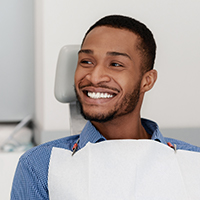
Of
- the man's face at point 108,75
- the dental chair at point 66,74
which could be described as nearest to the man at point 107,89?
the man's face at point 108,75

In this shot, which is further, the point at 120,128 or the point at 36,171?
the point at 120,128

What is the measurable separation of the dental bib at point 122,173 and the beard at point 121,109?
0.23ft

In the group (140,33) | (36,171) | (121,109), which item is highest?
(140,33)

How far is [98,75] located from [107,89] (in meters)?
0.04

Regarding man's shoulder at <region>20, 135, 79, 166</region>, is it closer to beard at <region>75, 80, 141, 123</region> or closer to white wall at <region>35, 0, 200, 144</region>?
beard at <region>75, 80, 141, 123</region>

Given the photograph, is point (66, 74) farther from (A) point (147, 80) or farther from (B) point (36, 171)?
(B) point (36, 171)

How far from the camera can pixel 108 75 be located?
0.89m

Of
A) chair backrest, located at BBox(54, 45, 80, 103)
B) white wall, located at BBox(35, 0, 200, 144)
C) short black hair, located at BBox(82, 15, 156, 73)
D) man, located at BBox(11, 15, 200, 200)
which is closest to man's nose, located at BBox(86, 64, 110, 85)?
man, located at BBox(11, 15, 200, 200)

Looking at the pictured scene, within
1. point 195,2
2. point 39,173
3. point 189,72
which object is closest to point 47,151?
point 39,173

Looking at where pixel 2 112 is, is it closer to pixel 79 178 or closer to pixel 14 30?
pixel 14 30

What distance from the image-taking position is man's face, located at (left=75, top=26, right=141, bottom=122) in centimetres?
89

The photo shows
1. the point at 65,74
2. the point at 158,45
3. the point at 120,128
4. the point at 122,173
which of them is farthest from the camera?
the point at 158,45

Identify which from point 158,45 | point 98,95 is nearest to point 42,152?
point 98,95

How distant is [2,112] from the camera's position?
107 inches
